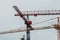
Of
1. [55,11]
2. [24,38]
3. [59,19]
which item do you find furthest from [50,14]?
[59,19]

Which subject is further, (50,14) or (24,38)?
(24,38)

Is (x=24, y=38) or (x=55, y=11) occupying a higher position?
(x=55, y=11)

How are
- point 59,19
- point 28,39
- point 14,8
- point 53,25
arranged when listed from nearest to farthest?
point 53,25, point 59,19, point 14,8, point 28,39

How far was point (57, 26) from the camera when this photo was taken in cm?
2720

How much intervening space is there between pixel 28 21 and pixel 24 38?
3870mm

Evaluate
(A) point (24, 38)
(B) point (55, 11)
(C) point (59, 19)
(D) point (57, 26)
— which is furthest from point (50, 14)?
(D) point (57, 26)

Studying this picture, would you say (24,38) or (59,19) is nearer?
(59,19)

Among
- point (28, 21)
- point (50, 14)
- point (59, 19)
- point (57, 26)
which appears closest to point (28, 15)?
point (28, 21)

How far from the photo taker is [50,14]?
47312 millimetres

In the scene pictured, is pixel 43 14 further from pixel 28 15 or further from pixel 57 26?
pixel 57 26

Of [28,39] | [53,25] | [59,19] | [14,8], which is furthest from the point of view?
[28,39]

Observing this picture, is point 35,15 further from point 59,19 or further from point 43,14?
point 59,19

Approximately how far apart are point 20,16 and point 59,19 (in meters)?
18.0

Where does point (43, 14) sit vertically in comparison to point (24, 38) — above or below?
above
